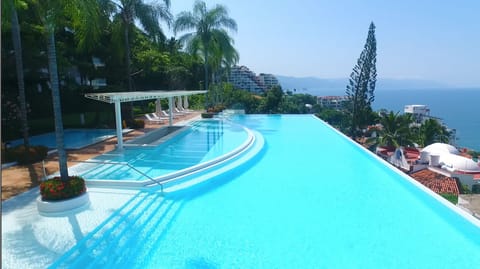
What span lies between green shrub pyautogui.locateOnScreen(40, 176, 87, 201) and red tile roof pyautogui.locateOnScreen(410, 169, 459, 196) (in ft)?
70.6

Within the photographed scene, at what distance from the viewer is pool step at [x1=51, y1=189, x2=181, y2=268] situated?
5324 mm

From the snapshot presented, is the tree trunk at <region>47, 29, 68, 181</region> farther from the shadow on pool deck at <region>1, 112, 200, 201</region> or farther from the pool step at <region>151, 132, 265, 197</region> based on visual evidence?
the pool step at <region>151, 132, 265, 197</region>

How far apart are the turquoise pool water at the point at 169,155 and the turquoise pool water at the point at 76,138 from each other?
8.21 ft

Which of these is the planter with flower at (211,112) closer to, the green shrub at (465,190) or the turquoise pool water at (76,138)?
the turquoise pool water at (76,138)

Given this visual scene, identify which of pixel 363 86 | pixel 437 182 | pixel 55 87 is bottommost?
pixel 437 182

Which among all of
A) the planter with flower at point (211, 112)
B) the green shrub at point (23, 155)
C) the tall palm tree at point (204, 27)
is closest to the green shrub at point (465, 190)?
the planter with flower at point (211, 112)

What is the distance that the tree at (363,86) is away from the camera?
110 feet

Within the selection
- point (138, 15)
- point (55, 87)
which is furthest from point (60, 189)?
point (138, 15)

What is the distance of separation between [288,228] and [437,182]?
66.7 ft

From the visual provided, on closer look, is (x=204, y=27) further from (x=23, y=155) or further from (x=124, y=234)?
(x=124, y=234)

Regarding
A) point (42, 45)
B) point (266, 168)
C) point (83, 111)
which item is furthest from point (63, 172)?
point (83, 111)

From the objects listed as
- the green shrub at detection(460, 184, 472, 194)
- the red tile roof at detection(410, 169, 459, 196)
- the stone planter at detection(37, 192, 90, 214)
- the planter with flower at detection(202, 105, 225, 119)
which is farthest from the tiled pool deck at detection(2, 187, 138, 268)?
the green shrub at detection(460, 184, 472, 194)

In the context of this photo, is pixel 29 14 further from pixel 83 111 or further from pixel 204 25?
pixel 204 25

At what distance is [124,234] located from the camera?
614 centimetres
